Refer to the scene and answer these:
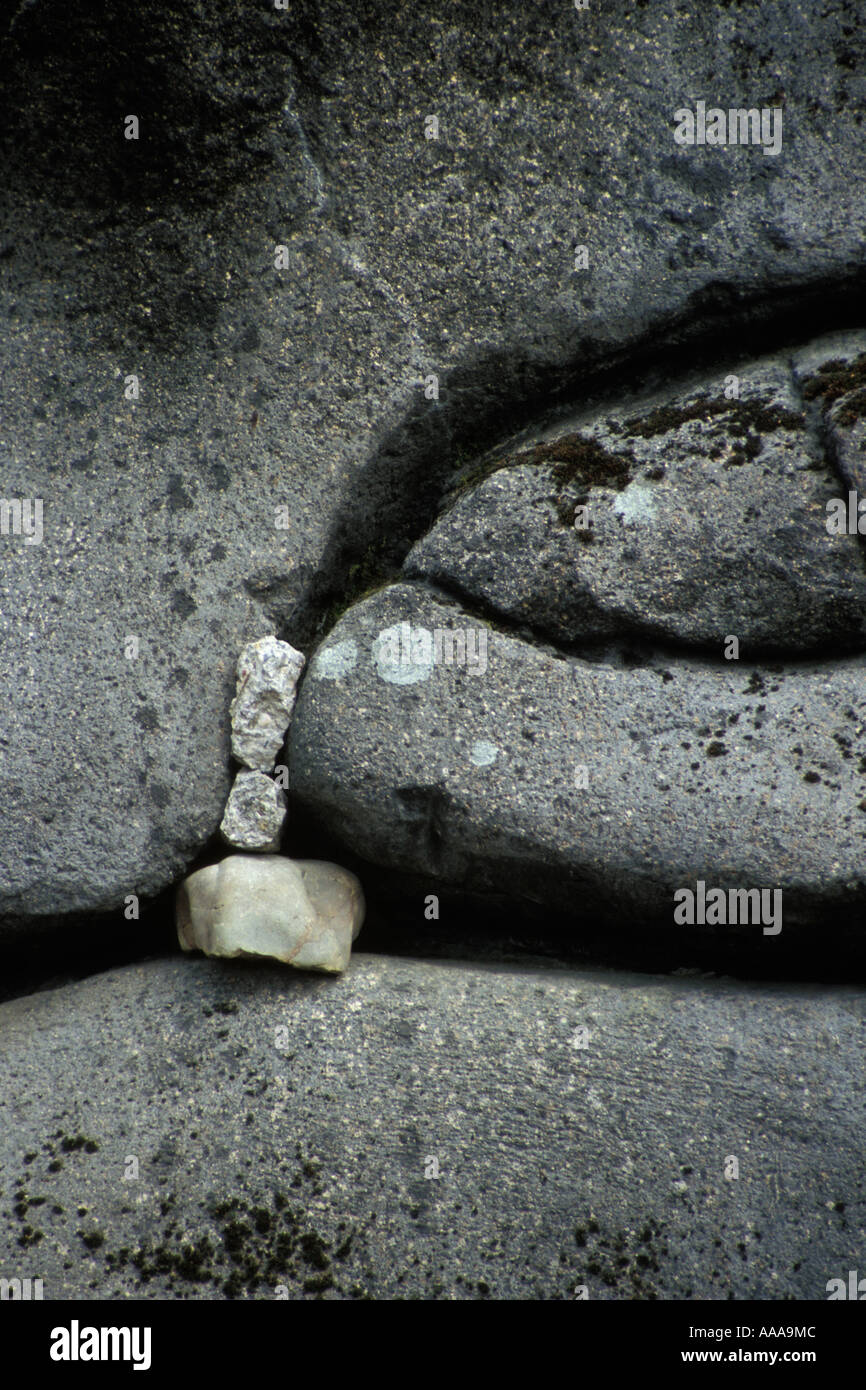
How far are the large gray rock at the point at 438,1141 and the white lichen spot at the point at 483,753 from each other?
0.66 metres

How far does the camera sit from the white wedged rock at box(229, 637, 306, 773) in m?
3.16

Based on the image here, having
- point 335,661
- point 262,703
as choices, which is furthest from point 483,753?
point 262,703

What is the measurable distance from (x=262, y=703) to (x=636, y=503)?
134 centimetres

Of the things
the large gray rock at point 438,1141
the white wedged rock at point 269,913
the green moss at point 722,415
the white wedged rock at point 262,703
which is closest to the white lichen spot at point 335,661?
the white wedged rock at point 262,703

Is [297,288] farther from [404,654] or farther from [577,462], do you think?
[404,654]

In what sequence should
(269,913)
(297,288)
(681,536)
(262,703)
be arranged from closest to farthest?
(269,913), (681,536), (262,703), (297,288)

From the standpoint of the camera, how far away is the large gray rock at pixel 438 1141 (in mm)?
2541

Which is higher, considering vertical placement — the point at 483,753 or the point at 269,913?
the point at 483,753

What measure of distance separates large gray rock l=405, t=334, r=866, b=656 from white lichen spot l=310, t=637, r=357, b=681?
1.11ft

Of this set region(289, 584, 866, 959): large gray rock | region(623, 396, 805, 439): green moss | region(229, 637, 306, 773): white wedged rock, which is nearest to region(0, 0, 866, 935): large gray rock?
region(229, 637, 306, 773): white wedged rock

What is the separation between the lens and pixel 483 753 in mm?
2975

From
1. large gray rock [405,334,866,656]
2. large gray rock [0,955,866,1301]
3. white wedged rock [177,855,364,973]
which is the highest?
large gray rock [405,334,866,656]

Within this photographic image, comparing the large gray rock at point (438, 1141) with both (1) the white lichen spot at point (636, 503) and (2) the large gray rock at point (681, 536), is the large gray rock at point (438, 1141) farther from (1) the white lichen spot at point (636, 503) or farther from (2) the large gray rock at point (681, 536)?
(1) the white lichen spot at point (636, 503)

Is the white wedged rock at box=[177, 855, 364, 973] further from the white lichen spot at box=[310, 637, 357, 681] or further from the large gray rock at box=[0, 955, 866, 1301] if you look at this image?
the white lichen spot at box=[310, 637, 357, 681]
